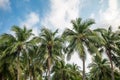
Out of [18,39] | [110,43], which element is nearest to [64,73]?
[110,43]

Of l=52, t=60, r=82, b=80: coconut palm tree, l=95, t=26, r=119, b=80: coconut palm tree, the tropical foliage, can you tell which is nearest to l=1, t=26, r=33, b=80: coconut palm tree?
the tropical foliage

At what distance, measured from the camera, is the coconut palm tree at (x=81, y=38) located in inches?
1314

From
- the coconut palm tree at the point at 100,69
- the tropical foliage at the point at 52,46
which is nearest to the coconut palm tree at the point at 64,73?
the coconut palm tree at the point at 100,69

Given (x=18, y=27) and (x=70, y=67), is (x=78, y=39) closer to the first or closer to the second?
(x=18, y=27)

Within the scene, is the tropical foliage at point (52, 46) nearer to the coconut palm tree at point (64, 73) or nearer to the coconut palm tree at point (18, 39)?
the coconut palm tree at point (18, 39)

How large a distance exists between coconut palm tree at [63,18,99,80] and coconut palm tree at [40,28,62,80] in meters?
2.65

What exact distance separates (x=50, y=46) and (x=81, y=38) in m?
5.97

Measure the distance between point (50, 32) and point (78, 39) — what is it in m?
6.39

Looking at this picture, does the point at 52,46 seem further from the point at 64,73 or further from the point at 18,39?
the point at 64,73

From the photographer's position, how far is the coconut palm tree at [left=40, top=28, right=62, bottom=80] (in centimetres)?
3716

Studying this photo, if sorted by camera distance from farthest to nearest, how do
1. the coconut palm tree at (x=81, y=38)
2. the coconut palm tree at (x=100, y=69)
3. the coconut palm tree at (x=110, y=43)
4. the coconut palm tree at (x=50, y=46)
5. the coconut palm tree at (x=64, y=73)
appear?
the coconut palm tree at (x=64, y=73) < the coconut palm tree at (x=100, y=69) < the coconut palm tree at (x=110, y=43) < the coconut palm tree at (x=50, y=46) < the coconut palm tree at (x=81, y=38)

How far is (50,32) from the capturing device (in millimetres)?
38500

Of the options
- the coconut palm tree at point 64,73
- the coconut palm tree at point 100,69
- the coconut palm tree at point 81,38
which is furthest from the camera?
the coconut palm tree at point 64,73

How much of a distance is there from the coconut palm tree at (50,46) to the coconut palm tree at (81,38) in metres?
2.65
